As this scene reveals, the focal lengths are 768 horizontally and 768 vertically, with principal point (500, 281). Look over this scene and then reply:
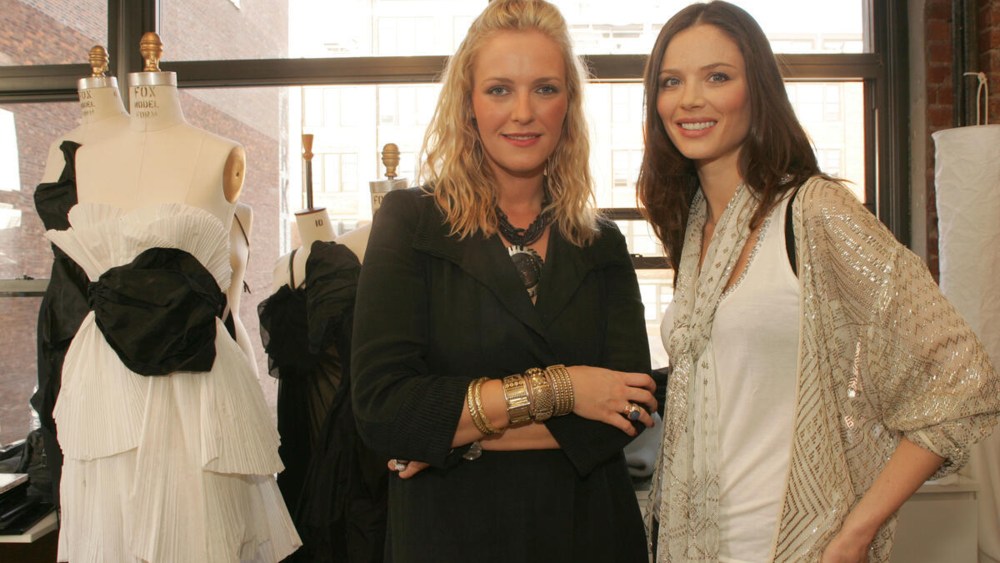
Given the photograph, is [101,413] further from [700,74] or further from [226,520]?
[700,74]

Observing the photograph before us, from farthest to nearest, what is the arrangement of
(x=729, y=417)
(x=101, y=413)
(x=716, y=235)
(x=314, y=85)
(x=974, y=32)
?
(x=314, y=85)
(x=974, y=32)
(x=101, y=413)
(x=716, y=235)
(x=729, y=417)

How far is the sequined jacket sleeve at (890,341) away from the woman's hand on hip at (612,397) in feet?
1.02

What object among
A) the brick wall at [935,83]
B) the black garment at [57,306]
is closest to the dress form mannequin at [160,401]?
the black garment at [57,306]

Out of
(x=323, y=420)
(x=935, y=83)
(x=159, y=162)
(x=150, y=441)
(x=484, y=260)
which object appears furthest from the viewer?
(x=935, y=83)

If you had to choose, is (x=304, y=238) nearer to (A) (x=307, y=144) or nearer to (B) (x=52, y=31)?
(A) (x=307, y=144)

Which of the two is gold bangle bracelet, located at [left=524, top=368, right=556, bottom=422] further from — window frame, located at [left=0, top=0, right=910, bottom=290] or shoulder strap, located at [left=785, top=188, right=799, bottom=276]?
window frame, located at [left=0, top=0, right=910, bottom=290]

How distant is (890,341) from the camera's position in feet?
3.75

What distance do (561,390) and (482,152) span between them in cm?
52

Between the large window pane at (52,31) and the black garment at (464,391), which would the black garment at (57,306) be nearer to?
the black garment at (464,391)

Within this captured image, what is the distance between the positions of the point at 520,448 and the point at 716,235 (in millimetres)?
507

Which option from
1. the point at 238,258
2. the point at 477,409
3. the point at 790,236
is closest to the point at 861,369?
the point at 790,236

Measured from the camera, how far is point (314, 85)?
315 cm

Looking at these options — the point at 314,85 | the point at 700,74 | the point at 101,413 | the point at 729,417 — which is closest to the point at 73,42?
the point at 314,85

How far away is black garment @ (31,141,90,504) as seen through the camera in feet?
6.64
